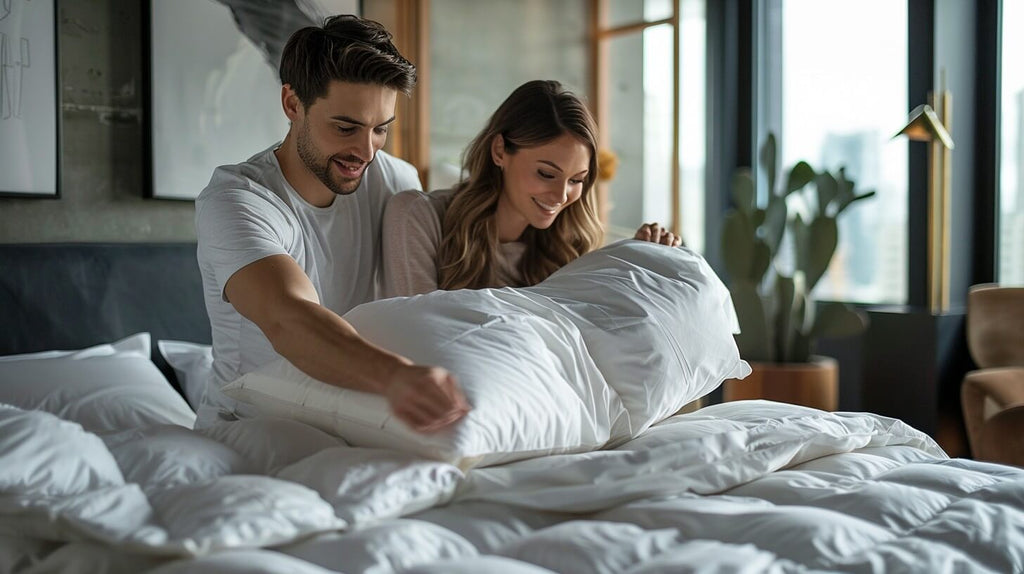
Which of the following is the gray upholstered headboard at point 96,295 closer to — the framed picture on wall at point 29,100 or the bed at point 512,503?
the framed picture on wall at point 29,100

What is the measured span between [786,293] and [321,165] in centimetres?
241

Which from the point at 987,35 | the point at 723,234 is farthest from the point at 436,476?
the point at 987,35

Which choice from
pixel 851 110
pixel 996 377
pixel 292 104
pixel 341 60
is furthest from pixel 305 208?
pixel 851 110

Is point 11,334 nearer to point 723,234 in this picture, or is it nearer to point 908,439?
point 908,439

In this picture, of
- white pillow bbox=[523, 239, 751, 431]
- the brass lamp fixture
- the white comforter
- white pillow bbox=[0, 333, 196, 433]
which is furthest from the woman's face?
the brass lamp fixture

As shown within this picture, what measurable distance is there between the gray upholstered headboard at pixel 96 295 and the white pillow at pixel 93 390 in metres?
0.10

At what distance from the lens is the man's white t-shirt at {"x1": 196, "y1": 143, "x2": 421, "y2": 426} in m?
1.75

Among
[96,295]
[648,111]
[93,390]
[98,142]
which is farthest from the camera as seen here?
[648,111]

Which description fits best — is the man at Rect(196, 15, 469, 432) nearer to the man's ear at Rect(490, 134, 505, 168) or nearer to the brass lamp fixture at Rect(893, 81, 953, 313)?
the man's ear at Rect(490, 134, 505, 168)

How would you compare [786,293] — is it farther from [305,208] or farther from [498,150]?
[305,208]

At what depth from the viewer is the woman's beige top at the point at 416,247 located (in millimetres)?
2004

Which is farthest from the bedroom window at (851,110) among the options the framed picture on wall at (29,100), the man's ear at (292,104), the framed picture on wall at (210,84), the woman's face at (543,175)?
the framed picture on wall at (29,100)

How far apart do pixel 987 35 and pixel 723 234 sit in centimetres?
140

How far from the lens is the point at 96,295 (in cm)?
267
